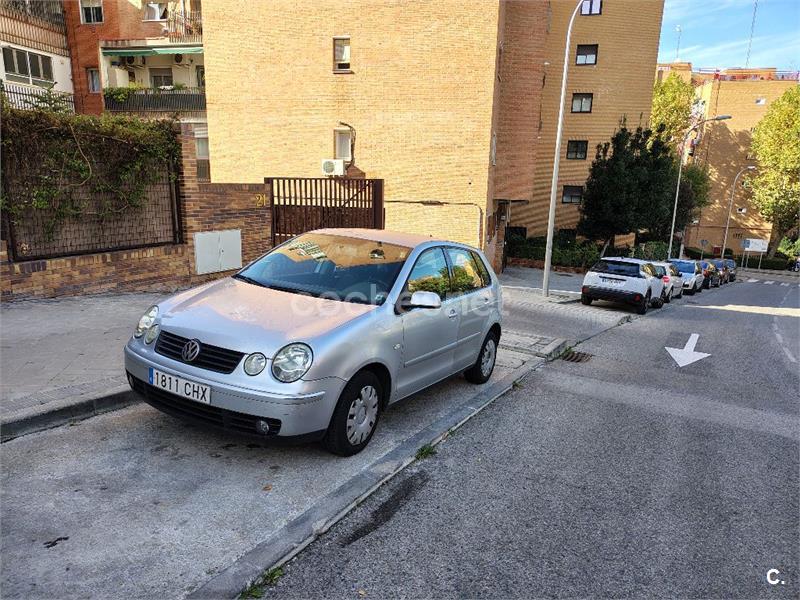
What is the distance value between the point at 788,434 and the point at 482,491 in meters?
3.77

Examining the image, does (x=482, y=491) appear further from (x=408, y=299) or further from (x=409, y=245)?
(x=409, y=245)

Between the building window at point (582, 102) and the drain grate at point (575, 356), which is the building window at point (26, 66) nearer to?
the drain grate at point (575, 356)

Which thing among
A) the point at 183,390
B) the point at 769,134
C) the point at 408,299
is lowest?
the point at 183,390

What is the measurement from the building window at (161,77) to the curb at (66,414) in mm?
31162

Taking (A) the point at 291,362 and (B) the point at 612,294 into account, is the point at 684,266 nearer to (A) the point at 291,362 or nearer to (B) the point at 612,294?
(B) the point at 612,294

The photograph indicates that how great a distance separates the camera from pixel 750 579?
301cm

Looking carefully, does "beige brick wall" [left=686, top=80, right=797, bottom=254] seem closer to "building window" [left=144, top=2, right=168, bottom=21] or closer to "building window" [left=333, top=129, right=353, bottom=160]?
"building window" [left=333, top=129, right=353, bottom=160]

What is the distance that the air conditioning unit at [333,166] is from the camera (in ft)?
57.1

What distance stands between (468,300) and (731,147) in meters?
63.8

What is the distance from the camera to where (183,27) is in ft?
94.9

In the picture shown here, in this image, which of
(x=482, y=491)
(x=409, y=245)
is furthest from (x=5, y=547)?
(x=409, y=245)

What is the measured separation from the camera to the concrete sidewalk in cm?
420

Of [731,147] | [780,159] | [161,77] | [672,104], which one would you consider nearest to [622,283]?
[161,77]

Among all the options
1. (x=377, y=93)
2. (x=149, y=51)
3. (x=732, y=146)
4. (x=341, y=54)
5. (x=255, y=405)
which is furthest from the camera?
(x=732, y=146)
